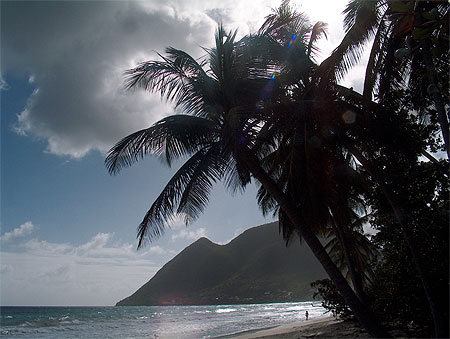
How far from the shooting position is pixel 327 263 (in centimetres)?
702

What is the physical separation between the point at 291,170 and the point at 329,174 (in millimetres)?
877

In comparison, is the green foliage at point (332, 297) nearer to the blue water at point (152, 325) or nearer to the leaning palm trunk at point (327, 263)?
the leaning palm trunk at point (327, 263)

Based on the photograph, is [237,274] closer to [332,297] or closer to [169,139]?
[332,297]

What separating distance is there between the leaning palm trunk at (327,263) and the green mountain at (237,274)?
112117 millimetres

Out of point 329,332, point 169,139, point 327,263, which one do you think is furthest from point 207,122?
point 329,332

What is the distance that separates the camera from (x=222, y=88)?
822 centimetres

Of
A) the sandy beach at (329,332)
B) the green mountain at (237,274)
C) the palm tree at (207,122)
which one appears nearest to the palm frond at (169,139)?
the palm tree at (207,122)

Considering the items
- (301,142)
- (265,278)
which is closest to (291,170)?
(301,142)

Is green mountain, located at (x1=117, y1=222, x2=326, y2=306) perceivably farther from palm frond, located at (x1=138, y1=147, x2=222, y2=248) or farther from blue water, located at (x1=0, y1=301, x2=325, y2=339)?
palm frond, located at (x1=138, y1=147, x2=222, y2=248)

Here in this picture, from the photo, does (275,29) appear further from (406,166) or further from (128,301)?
(128,301)

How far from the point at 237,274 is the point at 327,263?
143 meters

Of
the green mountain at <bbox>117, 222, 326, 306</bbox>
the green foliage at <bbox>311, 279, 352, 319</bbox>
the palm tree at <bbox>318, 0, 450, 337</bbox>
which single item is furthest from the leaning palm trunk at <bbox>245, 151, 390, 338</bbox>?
the green mountain at <bbox>117, 222, 326, 306</bbox>

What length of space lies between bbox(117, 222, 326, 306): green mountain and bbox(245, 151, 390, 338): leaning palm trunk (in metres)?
112

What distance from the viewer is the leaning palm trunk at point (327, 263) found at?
6.64m
